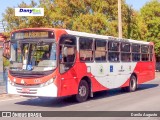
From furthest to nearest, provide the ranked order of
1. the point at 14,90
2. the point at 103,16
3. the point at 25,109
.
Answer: the point at 103,16 → the point at 14,90 → the point at 25,109

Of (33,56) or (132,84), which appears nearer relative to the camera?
(33,56)

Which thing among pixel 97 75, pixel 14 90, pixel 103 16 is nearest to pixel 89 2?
pixel 103 16

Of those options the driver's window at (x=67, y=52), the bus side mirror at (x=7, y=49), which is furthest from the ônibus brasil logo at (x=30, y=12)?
the driver's window at (x=67, y=52)

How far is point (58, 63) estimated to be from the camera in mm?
12695

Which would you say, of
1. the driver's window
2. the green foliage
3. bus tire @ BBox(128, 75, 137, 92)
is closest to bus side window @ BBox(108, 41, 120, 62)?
bus tire @ BBox(128, 75, 137, 92)

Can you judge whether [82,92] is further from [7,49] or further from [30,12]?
[30,12]

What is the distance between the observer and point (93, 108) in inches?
484

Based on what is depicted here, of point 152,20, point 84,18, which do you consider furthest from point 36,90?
point 152,20

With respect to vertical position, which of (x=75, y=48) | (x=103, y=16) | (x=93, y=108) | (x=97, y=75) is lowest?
(x=93, y=108)

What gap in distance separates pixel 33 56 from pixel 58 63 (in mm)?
1149

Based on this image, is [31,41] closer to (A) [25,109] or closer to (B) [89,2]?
(A) [25,109]

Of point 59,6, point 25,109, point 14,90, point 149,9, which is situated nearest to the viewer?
point 25,109

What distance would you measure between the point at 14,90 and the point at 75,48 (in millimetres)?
2748

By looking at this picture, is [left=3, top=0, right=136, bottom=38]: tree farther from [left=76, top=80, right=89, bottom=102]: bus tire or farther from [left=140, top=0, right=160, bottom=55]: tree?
[left=76, top=80, right=89, bottom=102]: bus tire
